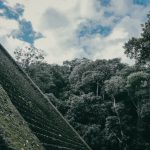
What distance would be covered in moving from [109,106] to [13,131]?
5098cm

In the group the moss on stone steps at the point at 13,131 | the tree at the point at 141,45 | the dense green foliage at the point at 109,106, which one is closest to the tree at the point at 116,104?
the dense green foliage at the point at 109,106

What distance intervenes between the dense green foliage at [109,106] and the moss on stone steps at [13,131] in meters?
39.4

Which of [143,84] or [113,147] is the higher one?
[143,84]

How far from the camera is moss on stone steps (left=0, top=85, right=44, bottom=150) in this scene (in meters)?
4.20

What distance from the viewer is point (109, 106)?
55125 millimetres

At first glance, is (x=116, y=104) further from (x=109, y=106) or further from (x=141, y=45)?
(x=141, y=45)

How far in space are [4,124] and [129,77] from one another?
4918cm

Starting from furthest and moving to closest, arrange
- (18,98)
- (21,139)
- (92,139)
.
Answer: (92,139) → (18,98) → (21,139)

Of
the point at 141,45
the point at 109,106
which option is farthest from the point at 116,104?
the point at 141,45

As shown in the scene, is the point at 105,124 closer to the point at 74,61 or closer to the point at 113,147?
the point at 113,147

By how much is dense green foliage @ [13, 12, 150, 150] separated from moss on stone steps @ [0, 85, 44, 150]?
129 ft

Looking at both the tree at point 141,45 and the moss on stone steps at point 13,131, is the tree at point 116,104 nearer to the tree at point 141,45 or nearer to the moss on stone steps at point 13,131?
the tree at point 141,45

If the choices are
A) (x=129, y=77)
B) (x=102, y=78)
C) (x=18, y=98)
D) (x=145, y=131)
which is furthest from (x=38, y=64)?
(x=18, y=98)

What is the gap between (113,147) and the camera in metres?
50.7
